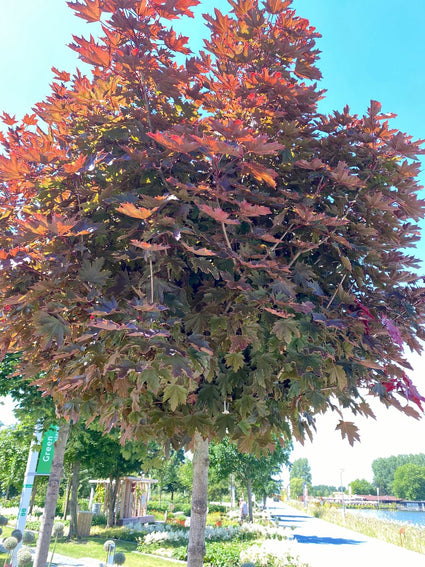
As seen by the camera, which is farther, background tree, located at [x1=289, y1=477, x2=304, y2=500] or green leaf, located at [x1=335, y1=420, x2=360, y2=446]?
background tree, located at [x1=289, y1=477, x2=304, y2=500]

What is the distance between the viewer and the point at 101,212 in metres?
2.37

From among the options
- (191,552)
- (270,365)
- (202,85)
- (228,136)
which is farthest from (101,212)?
(191,552)

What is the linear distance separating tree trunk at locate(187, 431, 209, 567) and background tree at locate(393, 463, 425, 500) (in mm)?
144148

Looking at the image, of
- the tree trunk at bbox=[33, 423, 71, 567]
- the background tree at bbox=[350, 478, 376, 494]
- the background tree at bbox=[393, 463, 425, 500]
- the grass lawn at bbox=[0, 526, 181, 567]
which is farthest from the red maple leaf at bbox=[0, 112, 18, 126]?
the background tree at bbox=[350, 478, 376, 494]

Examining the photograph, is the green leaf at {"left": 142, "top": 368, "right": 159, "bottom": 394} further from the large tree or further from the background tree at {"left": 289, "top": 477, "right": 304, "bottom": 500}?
the background tree at {"left": 289, "top": 477, "right": 304, "bottom": 500}

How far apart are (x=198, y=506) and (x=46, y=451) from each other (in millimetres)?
6002

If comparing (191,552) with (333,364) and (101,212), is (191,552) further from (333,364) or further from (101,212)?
(101,212)

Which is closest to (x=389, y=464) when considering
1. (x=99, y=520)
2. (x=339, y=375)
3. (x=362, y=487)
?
(x=362, y=487)

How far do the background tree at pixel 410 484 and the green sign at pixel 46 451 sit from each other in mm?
140888

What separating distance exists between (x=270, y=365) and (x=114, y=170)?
4.76ft

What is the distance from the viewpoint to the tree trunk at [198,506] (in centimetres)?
305

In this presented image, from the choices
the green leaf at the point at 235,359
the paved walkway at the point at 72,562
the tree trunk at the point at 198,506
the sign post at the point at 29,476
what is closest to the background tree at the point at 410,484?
the paved walkway at the point at 72,562

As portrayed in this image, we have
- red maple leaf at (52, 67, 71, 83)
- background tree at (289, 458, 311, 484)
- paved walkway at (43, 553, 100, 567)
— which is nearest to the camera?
red maple leaf at (52, 67, 71, 83)

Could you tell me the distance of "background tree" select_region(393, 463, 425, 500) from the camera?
12128cm
